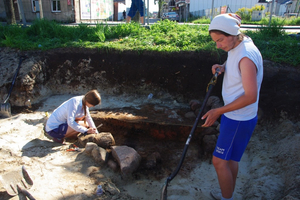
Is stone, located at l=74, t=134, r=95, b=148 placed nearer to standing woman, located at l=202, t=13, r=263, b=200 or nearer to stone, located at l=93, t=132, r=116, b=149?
stone, located at l=93, t=132, r=116, b=149

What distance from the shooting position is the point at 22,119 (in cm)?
493

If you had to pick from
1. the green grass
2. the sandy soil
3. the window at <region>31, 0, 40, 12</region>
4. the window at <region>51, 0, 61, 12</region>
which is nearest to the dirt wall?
the green grass

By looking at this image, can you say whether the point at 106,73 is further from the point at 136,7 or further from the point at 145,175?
the point at 136,7

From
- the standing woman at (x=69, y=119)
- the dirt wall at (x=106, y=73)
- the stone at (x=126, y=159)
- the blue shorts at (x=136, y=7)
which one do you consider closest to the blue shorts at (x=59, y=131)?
the standing woman at (x=69, y=119)

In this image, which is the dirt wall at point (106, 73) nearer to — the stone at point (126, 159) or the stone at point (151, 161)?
the stone at point (151, 161)

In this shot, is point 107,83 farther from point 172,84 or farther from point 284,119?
point 284,119

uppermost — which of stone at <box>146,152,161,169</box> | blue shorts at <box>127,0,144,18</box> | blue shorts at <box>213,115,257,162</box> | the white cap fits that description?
blue shorts at <box>127,0,144,18</box>

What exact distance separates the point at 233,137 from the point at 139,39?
5003mm

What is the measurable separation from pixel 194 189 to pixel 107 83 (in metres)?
3.82

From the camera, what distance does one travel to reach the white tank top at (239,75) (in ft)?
6.40

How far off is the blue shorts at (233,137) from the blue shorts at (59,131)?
9.02 ft

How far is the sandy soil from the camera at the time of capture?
281 cm

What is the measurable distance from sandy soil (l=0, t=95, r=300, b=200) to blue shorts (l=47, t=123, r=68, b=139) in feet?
0.55

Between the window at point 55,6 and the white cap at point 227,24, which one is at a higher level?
the window at point 55,6
